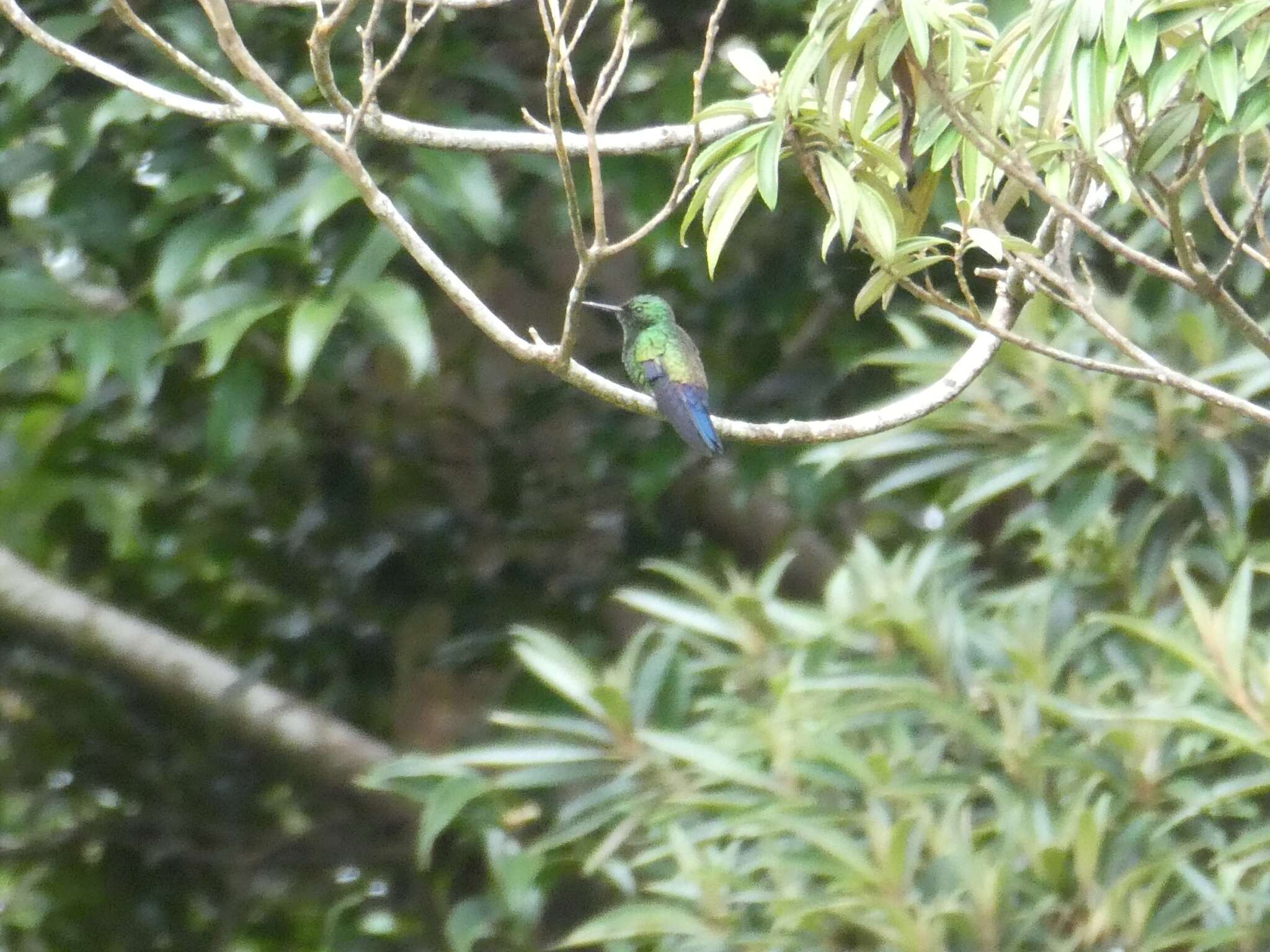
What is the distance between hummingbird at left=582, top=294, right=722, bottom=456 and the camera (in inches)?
111

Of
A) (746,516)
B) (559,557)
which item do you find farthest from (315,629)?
(746,516)

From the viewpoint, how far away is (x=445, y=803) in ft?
11.0

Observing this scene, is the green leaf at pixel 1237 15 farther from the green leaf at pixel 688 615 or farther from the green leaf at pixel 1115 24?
the green leaf at pixel 688 615

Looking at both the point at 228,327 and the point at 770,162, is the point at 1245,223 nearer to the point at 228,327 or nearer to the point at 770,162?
the point at 770,162

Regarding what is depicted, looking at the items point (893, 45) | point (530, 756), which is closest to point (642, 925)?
point (530, 756)

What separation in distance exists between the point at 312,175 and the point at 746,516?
182 centimetres

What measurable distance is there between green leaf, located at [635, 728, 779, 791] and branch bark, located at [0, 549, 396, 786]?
1.06 m

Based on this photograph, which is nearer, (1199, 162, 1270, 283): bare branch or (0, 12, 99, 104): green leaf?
(1199, 162, 1270, 283): bare branch

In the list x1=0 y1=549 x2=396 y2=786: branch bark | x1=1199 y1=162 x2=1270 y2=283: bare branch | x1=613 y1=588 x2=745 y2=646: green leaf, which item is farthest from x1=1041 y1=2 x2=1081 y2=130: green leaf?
x1=0 y1=549 x2=396 y2=786: branch bark

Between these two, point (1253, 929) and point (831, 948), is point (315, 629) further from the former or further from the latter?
point (1253, 929)

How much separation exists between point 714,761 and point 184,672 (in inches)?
53.9

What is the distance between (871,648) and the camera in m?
3.27

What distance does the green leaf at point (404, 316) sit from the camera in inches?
101

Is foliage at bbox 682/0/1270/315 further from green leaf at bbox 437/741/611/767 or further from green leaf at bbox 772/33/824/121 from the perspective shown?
green leaf at bbox 437/741/611/767
